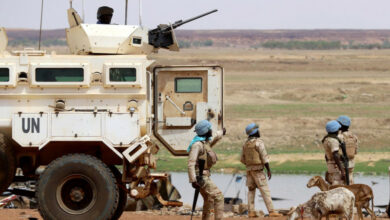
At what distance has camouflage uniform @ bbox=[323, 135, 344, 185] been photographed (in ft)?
48.5

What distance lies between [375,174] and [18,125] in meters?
16.3

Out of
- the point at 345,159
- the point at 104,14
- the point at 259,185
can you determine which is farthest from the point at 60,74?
the point at 345,159

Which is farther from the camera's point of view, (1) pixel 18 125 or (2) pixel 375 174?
(2) pixel 375 174

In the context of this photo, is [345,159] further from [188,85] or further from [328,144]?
[188,85]

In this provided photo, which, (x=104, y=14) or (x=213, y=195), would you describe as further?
(x=104, y=14)

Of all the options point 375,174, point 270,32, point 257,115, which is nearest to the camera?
point 375,174

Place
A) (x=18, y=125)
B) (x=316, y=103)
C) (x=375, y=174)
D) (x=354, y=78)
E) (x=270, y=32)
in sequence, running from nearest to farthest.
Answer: (x=18, y=125)
(x=375, y=174)
(x=316, y=103)
(x=354, y=78)
(x=270, y=32)

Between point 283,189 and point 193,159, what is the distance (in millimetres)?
12738

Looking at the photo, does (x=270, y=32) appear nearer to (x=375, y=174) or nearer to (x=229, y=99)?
(x=229, y=99)

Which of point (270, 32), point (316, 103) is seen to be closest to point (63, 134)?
point (316, 103)

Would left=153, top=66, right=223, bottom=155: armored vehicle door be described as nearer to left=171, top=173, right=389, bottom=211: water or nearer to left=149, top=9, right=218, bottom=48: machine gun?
left=149, top=9, right=218, bottom=48: machine gun

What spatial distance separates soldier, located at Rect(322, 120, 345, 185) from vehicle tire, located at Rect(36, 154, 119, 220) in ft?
11.1

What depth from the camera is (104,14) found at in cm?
1473

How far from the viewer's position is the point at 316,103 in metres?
44.8
